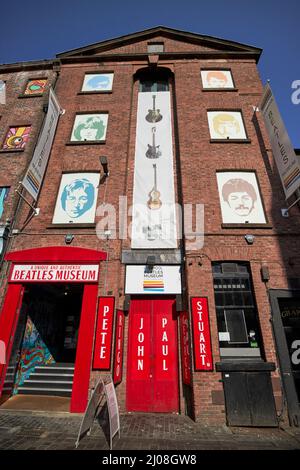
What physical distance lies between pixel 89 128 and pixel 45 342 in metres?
9.49

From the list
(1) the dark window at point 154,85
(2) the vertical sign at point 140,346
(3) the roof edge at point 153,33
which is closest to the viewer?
(2) the vertical sign at point 140,346

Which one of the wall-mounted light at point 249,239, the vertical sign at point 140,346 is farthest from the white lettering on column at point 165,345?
the wall-mounted light at point 249,239

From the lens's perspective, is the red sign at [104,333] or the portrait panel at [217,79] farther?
the portrait panel at [217,79]

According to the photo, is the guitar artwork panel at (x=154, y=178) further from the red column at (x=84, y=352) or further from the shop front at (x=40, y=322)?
the red column at (x=84, y=352)

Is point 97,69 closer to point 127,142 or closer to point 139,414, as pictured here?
point 127,142

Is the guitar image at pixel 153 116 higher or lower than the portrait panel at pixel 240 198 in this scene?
higher

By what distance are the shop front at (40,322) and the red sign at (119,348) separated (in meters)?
0.77

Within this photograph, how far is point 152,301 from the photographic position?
→ 7.85 metres

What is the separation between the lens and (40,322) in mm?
9344

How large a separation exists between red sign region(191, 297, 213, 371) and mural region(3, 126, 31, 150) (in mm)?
9885

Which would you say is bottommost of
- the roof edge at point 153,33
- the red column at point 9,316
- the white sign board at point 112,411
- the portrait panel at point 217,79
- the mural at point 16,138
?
the white sign board at point 112,411

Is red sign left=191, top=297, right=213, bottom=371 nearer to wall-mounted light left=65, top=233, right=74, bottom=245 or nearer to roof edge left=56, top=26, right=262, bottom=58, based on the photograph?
wall-mounted light left=65, top=233, right=74, bottom=245

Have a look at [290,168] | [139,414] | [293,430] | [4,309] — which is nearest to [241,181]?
[290,168]

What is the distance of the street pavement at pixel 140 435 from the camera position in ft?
15.2
